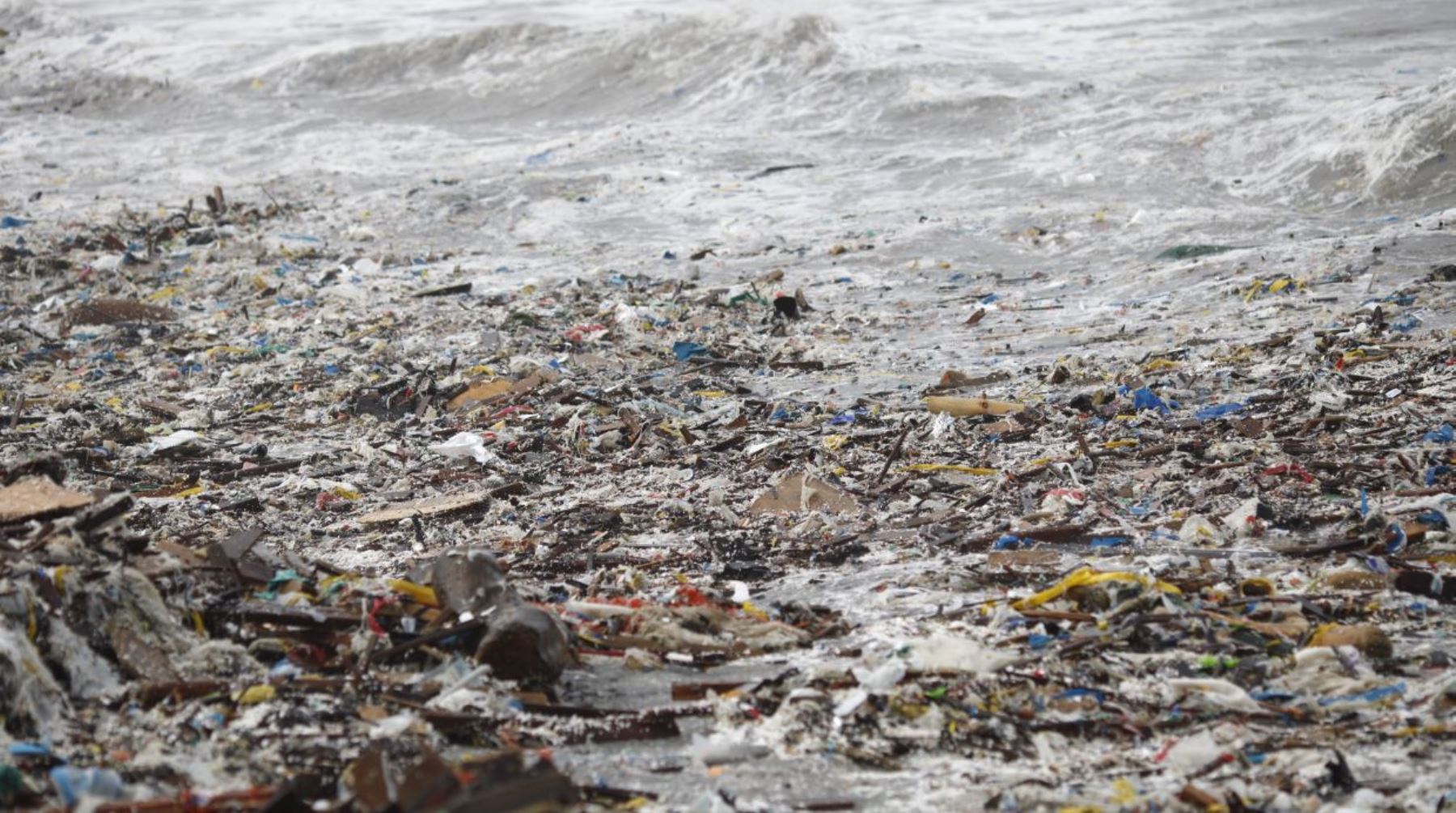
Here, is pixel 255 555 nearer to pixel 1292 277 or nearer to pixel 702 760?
pixel 702 760

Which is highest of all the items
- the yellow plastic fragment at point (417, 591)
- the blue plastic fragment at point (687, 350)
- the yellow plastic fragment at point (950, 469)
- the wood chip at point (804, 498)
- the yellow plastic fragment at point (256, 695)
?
the yellow plastic fragment at point (256, 695)

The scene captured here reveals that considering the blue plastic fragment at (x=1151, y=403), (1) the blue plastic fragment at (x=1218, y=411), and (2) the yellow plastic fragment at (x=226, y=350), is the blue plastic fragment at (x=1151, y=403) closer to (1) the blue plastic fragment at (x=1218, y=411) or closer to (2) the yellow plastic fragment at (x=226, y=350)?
(1) the blue plastic fragment at (x=1218, y=411)

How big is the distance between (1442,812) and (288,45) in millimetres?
21312

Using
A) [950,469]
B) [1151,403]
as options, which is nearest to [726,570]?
[950,469]

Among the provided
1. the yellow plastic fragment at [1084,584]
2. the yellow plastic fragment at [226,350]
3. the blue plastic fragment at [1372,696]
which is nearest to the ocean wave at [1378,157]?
the yellow plastic fragment at [1084,584]

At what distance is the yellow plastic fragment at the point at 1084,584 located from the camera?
3.72 metres

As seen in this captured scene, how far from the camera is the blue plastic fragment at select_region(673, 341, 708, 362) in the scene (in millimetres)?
7492

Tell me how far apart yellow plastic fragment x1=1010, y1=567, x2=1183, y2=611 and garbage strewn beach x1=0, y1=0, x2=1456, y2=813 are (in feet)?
0.10

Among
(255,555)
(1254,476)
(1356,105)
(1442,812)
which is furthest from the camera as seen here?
(1356,105)

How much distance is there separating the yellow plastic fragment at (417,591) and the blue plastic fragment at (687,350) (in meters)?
3.92

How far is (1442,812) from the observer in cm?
264

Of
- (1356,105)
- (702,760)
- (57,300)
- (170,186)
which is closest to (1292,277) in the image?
(1356,105)

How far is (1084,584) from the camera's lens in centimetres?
376

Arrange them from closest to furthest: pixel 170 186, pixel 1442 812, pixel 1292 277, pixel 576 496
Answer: pixel 1442 812 → pixel 576 496 → pixel 1292 277 → pixel 170 186
